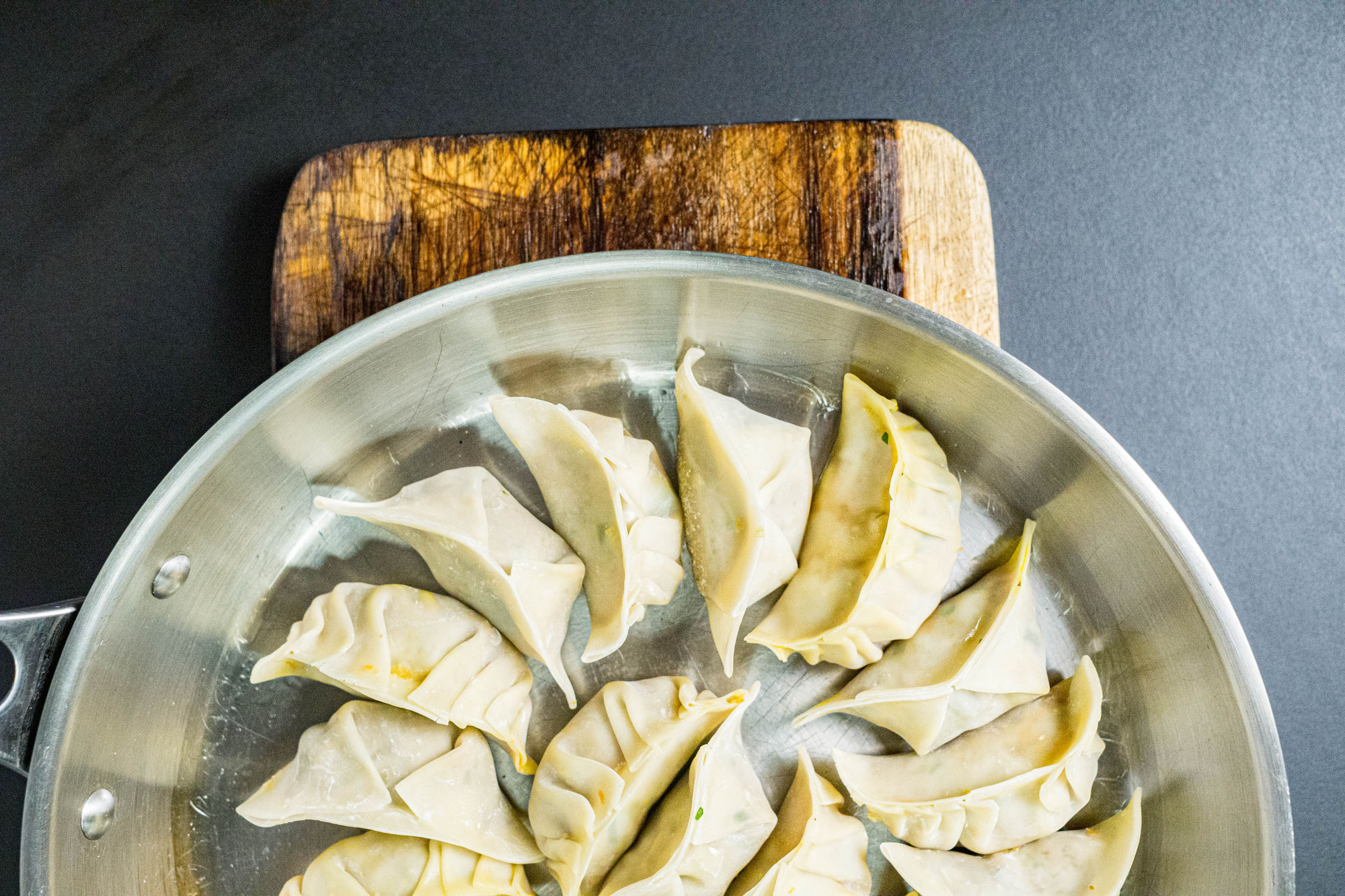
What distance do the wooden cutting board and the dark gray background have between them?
1.70ft

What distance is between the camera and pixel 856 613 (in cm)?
136

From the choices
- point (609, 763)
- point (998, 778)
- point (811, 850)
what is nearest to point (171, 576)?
point (609, 763)

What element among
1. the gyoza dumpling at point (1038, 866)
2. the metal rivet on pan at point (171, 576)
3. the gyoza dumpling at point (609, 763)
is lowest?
the gyoza dumpling at point (1038, 866)

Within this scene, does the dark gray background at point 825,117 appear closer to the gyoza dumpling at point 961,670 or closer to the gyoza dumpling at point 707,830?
the gyoza dumpling at point 961,670

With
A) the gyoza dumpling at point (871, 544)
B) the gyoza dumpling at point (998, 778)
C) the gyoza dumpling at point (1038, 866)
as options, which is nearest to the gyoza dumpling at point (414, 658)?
the gyoza dumpling at point (871, 544)

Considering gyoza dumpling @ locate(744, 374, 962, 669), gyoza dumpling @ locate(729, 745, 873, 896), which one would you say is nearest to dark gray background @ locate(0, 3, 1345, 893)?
gyoza dumpling @ locate(744, 374, 962, 669)

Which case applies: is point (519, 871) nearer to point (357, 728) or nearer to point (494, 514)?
point (357, 728)

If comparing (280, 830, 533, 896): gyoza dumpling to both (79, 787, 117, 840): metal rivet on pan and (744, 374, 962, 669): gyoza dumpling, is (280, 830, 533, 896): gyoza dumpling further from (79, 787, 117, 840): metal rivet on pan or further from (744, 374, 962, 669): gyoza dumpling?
(744, 374, 962, 669): gyoza dumpling

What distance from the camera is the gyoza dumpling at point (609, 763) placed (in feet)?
4.48

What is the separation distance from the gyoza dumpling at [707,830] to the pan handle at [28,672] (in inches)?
36.2

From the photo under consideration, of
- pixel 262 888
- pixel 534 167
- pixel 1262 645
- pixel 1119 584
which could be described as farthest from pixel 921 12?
pixel 262 888

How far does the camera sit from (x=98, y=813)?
135 cm

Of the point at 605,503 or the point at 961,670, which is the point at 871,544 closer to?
the point at 961,670

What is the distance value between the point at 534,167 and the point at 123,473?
49.2 inches
